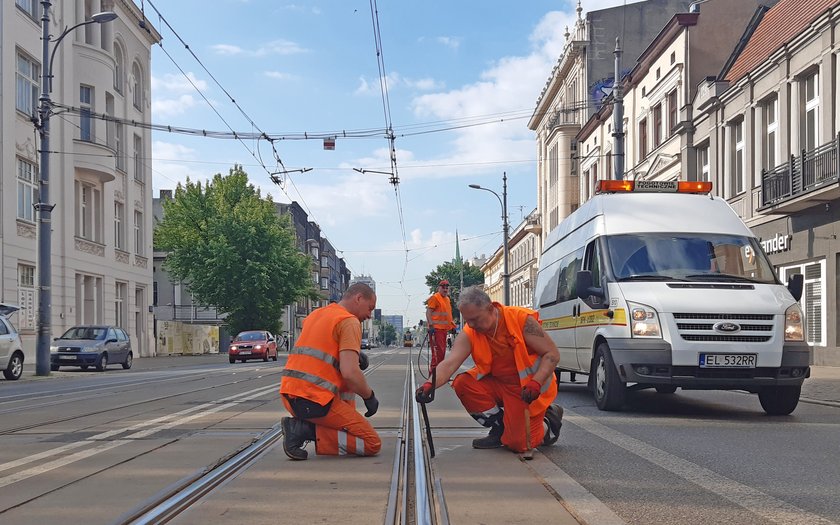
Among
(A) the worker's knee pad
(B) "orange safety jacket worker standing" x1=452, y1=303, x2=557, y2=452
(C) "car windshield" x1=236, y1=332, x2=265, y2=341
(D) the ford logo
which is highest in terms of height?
(D) the ford logo

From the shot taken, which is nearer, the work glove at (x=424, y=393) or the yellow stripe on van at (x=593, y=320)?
the work glove at (x=424, y=393)

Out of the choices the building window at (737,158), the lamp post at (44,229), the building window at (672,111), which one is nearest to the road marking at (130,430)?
the lamp post at (44,229)

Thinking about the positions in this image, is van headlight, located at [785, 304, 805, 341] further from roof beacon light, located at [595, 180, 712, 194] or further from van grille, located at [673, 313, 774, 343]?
roof beacon light, located at [595, 180, 712, 194]

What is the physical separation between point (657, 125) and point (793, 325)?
27.6m

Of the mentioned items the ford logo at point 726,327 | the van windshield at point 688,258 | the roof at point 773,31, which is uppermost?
the roof at point 773,31

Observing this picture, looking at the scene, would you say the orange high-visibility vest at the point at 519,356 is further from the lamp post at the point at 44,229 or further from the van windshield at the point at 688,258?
the lamp post at the point at 44,229

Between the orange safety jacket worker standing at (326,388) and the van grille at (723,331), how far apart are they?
4157mm

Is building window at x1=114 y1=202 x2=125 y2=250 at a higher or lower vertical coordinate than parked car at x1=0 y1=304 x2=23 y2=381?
higher

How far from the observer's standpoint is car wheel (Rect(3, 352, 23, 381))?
20.4 metres

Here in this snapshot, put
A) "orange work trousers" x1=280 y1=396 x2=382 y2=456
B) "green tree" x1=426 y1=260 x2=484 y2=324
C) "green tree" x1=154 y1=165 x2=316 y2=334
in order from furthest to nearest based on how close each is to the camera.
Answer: "green tree" x1=426 y1=260 x2=484 y2=324 < "green tree" x1=154 y1=165 x2=316 y2=334 < "orange work trousers" x1=280 y1=396 x2=382 y2=456

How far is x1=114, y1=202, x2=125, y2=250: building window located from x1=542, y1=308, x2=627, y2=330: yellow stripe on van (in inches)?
1295

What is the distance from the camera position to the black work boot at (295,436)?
6.38m

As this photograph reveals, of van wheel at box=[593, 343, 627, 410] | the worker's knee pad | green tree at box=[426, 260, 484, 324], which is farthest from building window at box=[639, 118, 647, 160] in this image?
green tree at box=[426, 260, 484, 324]

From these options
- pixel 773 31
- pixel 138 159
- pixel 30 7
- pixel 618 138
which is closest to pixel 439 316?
pixel 618 138
